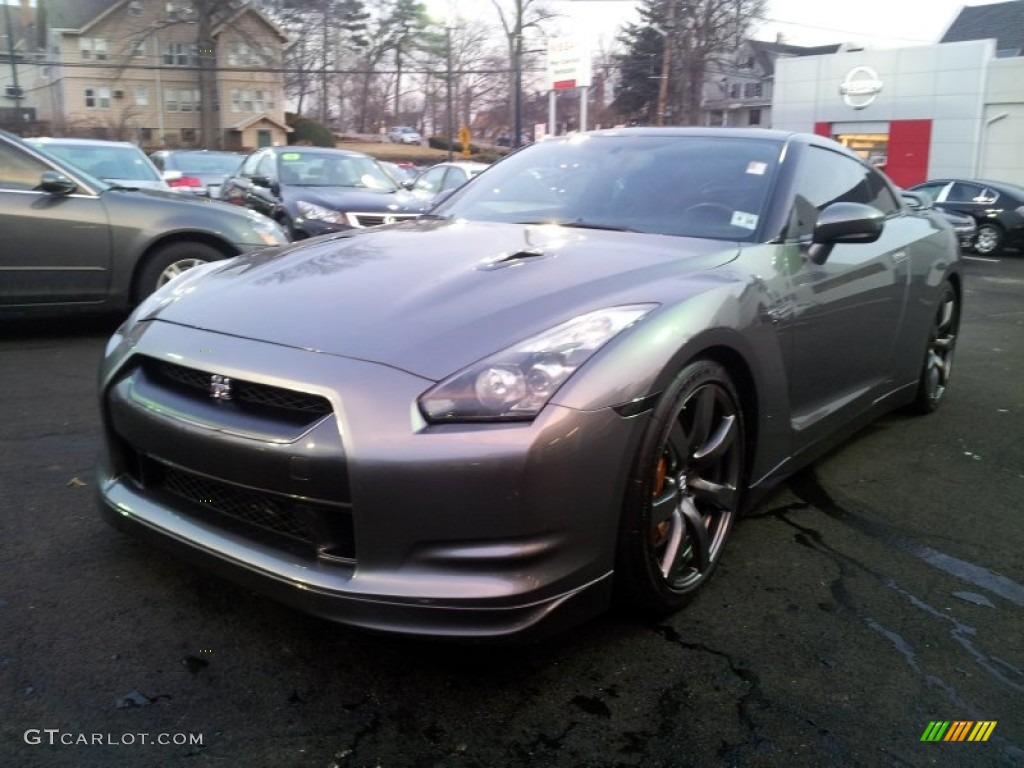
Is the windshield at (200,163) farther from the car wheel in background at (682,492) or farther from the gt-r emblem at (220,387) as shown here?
the car wheel in background at (682,492)

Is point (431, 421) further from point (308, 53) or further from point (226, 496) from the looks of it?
point (308, 53)

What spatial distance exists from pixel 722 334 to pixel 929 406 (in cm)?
294

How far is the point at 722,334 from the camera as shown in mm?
2621

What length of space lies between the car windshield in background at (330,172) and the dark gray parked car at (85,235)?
3.51 meters

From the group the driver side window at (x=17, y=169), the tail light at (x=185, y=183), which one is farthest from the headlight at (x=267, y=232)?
the tail light at (x=185, y=183)

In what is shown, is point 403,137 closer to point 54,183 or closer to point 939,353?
point 54,183

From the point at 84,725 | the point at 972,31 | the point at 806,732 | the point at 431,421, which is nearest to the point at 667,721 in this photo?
the point at 806,732

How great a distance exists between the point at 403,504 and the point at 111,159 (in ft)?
33.7

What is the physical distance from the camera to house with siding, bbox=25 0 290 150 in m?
53.5

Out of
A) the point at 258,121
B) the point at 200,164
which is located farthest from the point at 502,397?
the point at 258,121

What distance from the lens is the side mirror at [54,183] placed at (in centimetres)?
593

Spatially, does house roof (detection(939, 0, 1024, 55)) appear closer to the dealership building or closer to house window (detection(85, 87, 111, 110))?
the dealership building

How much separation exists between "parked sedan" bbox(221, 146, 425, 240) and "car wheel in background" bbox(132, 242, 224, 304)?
2.26 metres

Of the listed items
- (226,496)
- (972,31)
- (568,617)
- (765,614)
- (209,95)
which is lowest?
(765,614)
